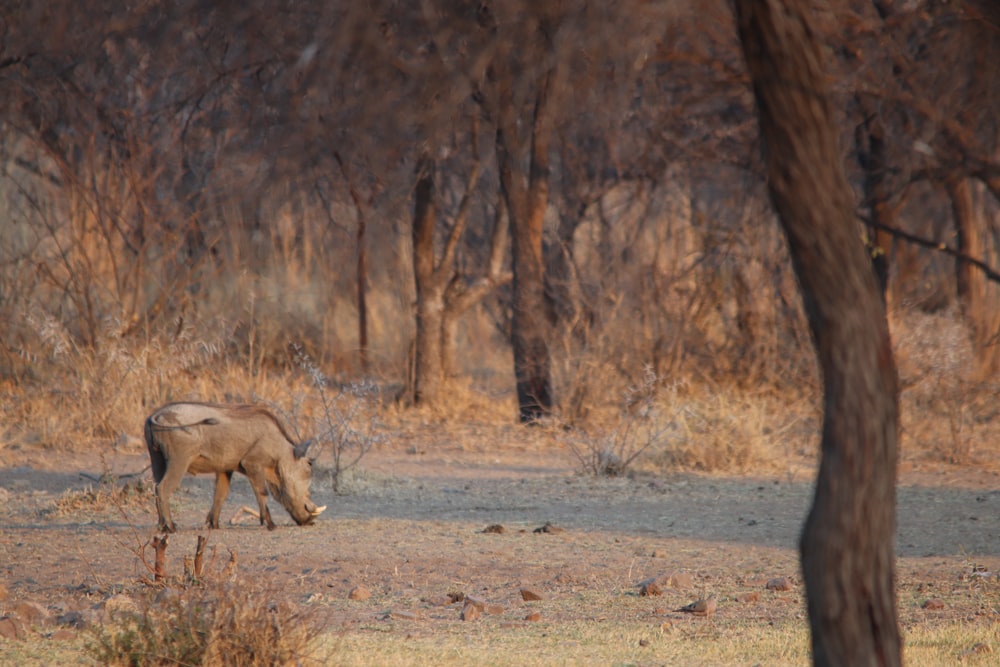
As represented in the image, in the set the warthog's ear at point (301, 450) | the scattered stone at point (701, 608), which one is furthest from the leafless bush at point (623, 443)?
the scattered stone at point (701, 608)

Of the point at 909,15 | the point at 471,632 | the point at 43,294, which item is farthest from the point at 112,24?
the point at 471,632

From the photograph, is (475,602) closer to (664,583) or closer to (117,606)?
(664,583)

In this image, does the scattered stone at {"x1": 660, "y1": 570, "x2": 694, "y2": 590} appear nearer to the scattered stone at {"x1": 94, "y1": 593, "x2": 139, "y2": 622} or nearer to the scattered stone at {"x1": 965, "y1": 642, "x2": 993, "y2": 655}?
the scattered stone at {"x1": 965, "y1": 642, "x2": 993, "y2": 655}

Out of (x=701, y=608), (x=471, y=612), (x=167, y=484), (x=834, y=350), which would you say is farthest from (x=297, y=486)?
(x=834, y=350)

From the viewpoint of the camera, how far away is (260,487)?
299 inches

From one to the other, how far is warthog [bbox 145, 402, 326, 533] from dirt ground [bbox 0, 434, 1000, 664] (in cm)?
26

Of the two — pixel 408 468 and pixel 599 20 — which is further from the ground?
pixel 599 20

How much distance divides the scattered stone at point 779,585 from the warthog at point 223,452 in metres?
2.95

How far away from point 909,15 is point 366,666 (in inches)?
382

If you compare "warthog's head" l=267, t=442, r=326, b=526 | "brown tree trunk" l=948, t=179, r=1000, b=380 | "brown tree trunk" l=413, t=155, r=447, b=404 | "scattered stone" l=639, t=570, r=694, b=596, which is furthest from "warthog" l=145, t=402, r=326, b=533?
"brown tree trunk" l=948, t=179, r=1000, b=380

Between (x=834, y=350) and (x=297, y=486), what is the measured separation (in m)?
4.84

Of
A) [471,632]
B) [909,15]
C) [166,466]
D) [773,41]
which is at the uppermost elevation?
[909,15]

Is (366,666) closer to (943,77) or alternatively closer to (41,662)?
(41,662)

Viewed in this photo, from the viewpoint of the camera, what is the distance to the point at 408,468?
11219 millimetres
